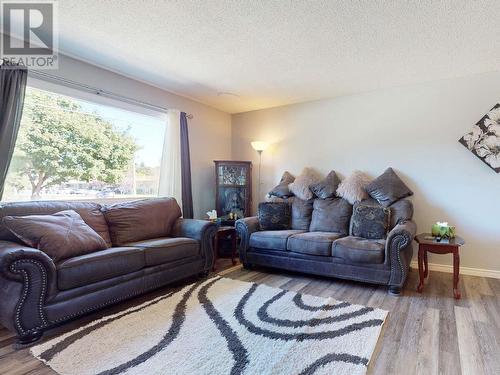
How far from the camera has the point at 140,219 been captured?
3.15 m

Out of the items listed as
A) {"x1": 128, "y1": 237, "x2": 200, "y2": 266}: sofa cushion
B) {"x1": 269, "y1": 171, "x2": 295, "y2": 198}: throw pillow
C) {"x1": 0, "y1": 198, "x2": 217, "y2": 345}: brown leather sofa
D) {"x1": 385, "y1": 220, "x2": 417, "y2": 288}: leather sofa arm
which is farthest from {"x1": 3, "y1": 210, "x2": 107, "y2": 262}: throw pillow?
{"x1": 385, "y1": 220, "x2": 417, "y2": 288}: leather sofa arm

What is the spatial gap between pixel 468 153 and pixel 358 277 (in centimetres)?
202

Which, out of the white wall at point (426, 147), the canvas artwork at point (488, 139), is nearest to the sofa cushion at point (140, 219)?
the white wall at point (426, 147)

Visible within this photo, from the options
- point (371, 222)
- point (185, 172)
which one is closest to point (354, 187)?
point (371, 222)

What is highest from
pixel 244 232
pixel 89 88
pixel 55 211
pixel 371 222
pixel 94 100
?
pixel 89 88

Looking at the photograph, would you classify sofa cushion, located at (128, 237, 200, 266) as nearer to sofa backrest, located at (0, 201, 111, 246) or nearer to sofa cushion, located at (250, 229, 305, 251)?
sofa backrest, located at (0, 201, 111, 246)

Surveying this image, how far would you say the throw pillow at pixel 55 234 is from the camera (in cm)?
217

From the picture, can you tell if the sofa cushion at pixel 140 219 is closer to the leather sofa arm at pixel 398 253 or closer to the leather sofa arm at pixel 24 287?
the leather sofa arm at pixel 24 287

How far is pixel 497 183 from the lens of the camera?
321 centimetres

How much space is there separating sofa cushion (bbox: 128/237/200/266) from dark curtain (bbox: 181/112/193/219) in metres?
1.05

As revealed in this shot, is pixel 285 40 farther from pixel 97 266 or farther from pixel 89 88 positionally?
pixel 97 266

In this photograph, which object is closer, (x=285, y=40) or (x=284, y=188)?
(x=285, y=40)

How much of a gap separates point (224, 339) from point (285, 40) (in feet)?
8.21

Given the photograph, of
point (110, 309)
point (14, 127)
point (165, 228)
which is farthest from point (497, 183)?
point (14, 127)
